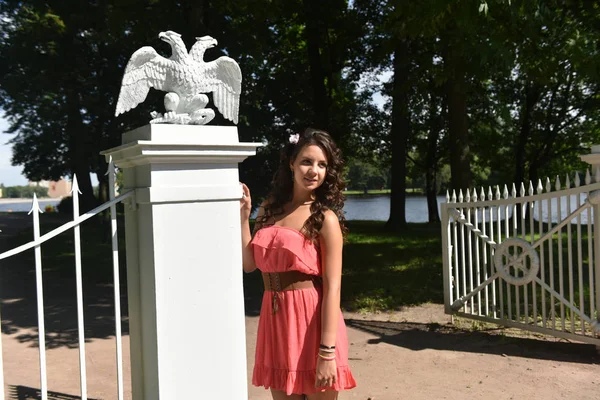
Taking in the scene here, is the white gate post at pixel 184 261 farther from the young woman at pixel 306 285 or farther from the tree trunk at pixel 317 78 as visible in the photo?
the tree trunk at pixel 317 78

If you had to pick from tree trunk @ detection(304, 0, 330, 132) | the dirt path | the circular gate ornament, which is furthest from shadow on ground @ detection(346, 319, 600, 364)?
tree trunk @ detection(304, 0, 330, 132)

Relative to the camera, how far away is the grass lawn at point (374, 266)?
8047 mm

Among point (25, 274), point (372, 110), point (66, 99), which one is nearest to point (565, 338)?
point (25, 274)

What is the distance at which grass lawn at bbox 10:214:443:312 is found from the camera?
26.4 feet

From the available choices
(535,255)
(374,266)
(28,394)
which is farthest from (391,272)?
(28,394)

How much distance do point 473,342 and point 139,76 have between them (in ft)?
15.5

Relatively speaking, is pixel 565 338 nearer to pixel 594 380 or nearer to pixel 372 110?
pixel 594 380

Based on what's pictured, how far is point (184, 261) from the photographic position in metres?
2.62

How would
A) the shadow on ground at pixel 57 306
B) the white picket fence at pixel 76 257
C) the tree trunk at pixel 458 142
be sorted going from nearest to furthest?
the white picket fence at pixel 76 257
the shadow on ground at pixel 57 306
the tree trunk at pixel 458 142

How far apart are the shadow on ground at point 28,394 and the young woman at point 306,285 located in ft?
7.81

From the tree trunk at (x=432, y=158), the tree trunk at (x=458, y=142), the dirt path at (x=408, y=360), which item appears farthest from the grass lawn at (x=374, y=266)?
the tree trunk at (x=432, y=158)

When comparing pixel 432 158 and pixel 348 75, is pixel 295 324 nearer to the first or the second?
pixel 348 75

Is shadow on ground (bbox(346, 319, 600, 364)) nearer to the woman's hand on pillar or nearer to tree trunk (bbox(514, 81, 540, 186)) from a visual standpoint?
the woman's hand on pillar

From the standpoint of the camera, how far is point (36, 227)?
207cm
